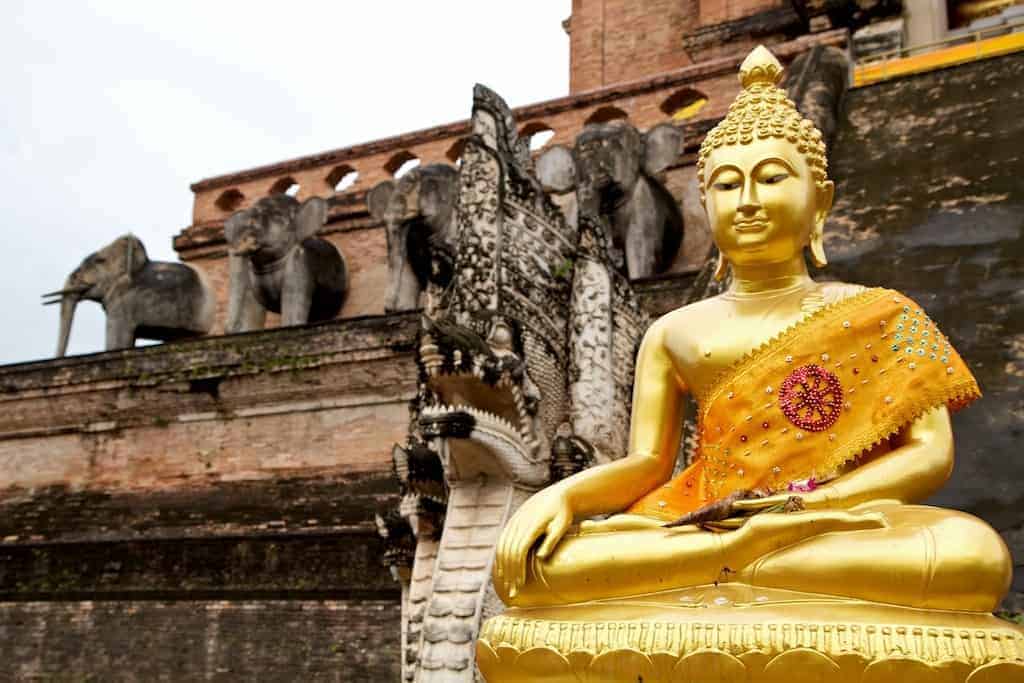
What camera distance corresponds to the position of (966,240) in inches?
245

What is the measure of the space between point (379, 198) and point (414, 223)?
113cm

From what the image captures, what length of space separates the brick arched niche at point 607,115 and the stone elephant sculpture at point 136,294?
4943 millimetres

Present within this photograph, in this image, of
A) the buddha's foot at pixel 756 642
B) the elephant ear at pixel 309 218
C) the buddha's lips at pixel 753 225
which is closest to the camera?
the buddha's foot at pixel 756 642

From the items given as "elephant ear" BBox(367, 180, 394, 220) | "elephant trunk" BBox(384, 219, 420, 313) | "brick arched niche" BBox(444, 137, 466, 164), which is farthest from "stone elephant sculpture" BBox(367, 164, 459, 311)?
"brick arched niche" BBox(444, 137, 466, 164)

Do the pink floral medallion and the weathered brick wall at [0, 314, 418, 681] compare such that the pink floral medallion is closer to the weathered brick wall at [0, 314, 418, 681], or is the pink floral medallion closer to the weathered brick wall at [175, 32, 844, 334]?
the weathered brick wall at [0, 314, 418, 681]

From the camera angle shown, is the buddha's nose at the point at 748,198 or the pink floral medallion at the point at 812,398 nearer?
the pink floral medallion at the point at 812,398

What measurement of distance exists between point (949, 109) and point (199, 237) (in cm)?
1086

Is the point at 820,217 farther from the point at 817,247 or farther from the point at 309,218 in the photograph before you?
the point at 309,218

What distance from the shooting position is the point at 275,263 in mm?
14125

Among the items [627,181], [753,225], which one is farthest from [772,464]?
[627,181]

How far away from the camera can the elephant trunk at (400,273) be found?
43.1 feet

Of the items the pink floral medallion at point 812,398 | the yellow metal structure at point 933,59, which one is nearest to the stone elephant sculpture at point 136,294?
the yellow metal structure at point 933,59

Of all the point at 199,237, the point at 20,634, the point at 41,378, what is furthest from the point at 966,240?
the point at 199,237

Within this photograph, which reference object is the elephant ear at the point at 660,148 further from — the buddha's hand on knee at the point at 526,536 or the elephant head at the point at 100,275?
the buddha's hand on knee at the point at 526,536
